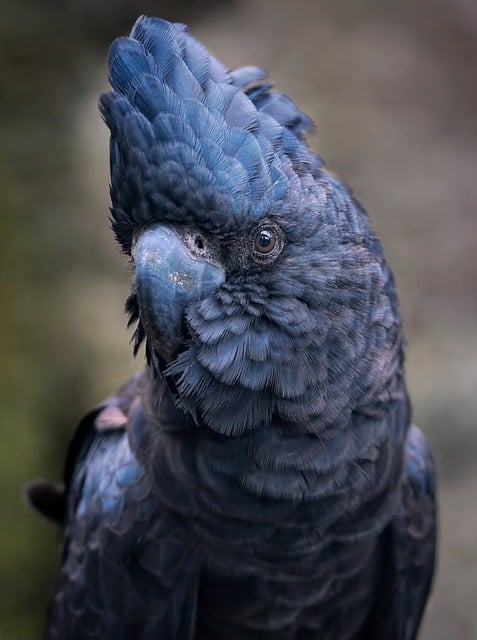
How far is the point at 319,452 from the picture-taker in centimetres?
240

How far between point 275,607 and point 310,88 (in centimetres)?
381

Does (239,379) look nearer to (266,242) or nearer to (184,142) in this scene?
(266,242)

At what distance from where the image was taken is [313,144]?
5.41 m

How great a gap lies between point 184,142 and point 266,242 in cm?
38

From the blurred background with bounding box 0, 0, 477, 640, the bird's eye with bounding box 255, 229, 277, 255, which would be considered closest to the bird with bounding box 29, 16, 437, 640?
the bird's eye with bounding box 255, 229, 277, 255

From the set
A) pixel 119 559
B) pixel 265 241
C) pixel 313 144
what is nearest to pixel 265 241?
pixel 265 241

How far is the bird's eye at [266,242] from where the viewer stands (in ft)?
7.25

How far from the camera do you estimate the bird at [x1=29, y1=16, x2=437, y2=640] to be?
7.06 ft

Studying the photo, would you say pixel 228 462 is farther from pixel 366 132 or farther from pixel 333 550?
pixel 366 132

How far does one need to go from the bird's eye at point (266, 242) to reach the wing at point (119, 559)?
3.15 feet

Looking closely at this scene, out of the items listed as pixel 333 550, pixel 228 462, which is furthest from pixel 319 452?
pixel 333 550

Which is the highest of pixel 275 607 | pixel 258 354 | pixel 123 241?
pixel 123 241

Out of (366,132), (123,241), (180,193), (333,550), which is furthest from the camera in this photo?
(366,132)

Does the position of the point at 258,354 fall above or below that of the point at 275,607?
above
